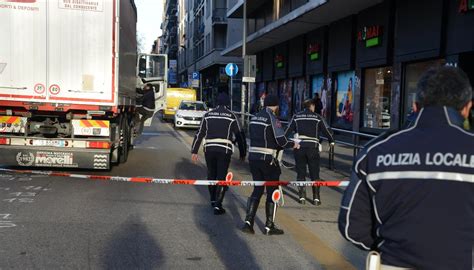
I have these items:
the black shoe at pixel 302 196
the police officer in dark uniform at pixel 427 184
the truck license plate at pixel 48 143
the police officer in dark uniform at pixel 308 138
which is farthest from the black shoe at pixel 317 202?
the police officer in dark uniform at pixel 427 184

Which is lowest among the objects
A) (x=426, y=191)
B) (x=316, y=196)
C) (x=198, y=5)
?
(x=316, y=196)

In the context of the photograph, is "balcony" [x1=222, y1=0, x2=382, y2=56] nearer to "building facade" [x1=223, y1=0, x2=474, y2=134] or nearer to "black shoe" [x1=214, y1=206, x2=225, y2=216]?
"building facade" [x1=223, y1=0, x2=474, y2=134]

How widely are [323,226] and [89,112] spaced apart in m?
5.11

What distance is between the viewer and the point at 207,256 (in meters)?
5.27

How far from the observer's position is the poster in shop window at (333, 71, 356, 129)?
65.8ft

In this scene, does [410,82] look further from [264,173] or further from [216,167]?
[264,173]

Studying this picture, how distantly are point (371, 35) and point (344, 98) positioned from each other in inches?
155

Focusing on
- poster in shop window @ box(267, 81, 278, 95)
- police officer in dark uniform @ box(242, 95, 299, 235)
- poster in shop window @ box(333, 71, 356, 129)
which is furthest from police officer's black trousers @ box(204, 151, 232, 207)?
poster in shop window @ box(267, 81, 278, 95)

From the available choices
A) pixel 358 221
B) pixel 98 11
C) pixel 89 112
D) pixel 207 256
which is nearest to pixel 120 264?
pixel 207 256

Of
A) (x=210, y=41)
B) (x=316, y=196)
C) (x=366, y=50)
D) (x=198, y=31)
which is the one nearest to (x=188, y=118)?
(x=366, y=50)

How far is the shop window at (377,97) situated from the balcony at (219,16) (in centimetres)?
3202

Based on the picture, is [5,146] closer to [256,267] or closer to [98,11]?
[98,11]

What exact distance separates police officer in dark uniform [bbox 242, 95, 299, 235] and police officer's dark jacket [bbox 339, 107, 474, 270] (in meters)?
4.16

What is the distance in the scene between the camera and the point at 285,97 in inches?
1144
